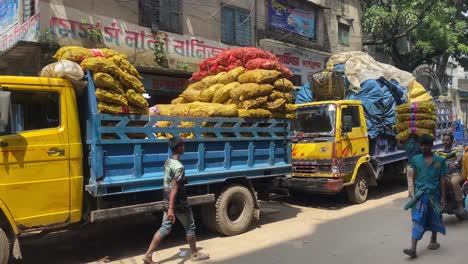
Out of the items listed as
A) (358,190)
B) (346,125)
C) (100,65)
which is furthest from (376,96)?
(100,65)

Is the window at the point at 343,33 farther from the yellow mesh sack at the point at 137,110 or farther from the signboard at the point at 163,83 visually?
the yellow mesh sack at the point at 137,110

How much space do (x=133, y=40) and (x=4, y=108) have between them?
8192mm

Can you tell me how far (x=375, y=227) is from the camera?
7328mm

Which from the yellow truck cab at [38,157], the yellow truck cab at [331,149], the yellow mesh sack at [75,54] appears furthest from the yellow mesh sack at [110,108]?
the yellow truck cab at [331,149]

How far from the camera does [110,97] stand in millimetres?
5469

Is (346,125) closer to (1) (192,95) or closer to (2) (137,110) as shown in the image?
(1) (192,95)

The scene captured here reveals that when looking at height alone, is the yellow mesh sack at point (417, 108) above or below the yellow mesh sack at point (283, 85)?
below

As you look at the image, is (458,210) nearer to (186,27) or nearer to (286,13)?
(186,27)

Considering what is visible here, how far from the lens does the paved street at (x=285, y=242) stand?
227 inches

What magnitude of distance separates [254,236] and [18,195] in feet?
11.1

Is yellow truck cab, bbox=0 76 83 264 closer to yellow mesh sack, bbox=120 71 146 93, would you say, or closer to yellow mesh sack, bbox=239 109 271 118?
yellow mesh sack, bbox=120 71 146 93

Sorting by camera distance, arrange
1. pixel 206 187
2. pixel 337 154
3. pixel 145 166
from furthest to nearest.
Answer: pixel 337 154
pixel 206 187
pixel 145 166

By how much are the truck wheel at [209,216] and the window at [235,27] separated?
9066 millimetres

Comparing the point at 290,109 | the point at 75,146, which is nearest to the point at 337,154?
the point at 290,109
